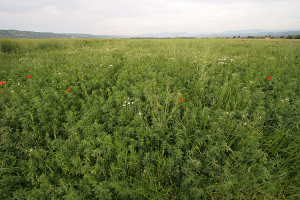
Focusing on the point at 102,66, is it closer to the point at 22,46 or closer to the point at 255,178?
the point at 255,178

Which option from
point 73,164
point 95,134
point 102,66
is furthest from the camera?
point 102,66

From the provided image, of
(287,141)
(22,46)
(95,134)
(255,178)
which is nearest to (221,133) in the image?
(255,178)

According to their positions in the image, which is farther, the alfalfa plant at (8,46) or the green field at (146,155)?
the alfalfa plant at (8,46)

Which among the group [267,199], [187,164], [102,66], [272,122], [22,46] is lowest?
[267,199]

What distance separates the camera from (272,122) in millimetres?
2789

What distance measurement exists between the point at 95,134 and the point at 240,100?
3536 mm

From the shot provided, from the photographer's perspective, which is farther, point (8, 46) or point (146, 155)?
point (8, 46)

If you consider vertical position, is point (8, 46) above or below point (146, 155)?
above

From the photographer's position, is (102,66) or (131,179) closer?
(131,179)

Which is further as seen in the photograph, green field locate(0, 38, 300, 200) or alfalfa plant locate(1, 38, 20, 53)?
alfalfa plant locate(1, 38, 20, 53)

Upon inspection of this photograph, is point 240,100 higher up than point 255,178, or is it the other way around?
point 240,100

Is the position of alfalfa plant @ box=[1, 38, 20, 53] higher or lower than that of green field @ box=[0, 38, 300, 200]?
higher

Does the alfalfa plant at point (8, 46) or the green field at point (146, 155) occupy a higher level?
the alfalfa plant at point (8, 46)

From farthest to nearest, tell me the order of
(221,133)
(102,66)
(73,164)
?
(102,66) → (221,133) → (73,164)
